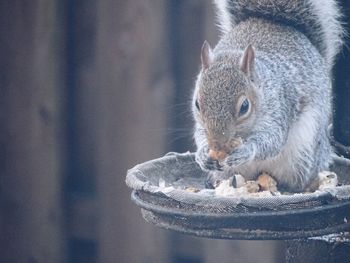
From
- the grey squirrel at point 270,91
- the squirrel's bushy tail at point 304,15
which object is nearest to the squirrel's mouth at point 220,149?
the grey squirrel at point 270,91

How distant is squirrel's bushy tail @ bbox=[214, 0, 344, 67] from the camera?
1703 mm

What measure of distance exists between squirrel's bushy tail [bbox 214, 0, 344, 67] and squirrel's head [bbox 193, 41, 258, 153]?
29 centimetres

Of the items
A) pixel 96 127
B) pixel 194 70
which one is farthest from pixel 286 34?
pixel 96 127

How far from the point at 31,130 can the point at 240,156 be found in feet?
3.10

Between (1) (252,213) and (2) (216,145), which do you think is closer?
(1) (252,213)

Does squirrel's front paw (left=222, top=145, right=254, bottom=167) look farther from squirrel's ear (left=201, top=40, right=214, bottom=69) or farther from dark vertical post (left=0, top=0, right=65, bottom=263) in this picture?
dark vertical post (left=0, top=0, right=65, bottom=263)

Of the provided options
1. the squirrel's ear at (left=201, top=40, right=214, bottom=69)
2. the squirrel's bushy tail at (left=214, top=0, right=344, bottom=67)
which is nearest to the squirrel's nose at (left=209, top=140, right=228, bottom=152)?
the squirrel's ear at (left=201, top=40, right=214, bottom=69)

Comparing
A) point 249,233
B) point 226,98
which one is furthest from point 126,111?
point 249,233

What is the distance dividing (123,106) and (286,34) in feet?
1.69

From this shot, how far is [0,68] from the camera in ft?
7.16

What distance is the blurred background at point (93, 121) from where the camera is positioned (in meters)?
1.90

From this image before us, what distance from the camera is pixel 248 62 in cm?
143

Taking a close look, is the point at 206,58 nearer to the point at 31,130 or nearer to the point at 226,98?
the point at 226,98

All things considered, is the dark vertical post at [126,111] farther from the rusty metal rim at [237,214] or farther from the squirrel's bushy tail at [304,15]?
the rusty metal rim at [237,214]
